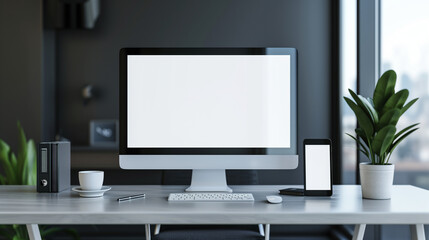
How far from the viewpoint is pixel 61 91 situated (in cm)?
291

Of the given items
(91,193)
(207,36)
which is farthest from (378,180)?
(207,36)

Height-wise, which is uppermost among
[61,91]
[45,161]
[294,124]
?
[61,91]

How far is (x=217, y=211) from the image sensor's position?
1060 mm

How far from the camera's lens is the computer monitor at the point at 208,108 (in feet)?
4.56

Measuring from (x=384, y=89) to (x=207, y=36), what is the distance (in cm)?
177

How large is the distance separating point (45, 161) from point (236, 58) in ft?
2.22

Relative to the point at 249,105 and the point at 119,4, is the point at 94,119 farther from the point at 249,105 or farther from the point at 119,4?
the point at 249,105

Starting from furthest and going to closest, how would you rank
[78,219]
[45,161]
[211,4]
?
[211,4], [45,161], [78,219]

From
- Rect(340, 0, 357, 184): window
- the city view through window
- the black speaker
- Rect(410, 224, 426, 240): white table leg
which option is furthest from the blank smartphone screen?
Rect(340, 0, 357, 184): window

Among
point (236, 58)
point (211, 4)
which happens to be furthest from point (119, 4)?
point (236, 58)

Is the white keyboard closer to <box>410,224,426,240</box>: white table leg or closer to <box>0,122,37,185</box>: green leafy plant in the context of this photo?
<box>410,224,426,240</box>: white table leg

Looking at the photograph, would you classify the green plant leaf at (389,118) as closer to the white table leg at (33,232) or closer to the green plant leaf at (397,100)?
the green plant leaf at (397,100)

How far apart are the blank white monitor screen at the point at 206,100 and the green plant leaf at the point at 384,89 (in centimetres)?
27

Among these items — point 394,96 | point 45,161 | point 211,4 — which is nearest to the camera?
point 394,96
